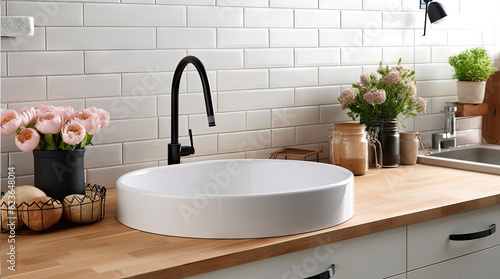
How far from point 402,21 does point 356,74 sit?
33 centimetres

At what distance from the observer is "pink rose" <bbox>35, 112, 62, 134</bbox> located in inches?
56.1

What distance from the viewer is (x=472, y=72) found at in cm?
249

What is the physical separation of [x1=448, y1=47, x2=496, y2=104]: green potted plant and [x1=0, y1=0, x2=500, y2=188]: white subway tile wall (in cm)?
8

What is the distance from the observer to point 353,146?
2.00 meters

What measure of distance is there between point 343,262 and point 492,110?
1.60m

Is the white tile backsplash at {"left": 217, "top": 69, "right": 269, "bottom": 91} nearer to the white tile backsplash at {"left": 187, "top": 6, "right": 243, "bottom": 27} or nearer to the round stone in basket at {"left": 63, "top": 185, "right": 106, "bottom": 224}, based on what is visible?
the white tile backsplash at {"left": 187, "top": 6, "right": 243, "bottom": 27}

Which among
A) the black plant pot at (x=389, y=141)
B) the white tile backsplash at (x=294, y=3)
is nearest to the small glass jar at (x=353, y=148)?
the black plant pot at (x=389, y=141)

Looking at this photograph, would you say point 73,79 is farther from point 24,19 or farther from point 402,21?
point 402,21

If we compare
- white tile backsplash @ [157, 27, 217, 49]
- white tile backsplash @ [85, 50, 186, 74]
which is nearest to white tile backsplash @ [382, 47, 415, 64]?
white tile backsplash @ [157, 27, 217, 49]

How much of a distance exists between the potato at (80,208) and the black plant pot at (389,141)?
1.13m

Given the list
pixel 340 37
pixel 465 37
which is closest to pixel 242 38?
pixel 340 37

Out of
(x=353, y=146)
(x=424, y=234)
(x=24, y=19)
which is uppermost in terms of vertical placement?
(x=24, y=19)

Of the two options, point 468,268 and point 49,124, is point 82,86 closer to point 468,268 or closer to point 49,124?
point 49,124

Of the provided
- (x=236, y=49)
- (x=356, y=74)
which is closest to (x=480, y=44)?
(x=356, y=74)
